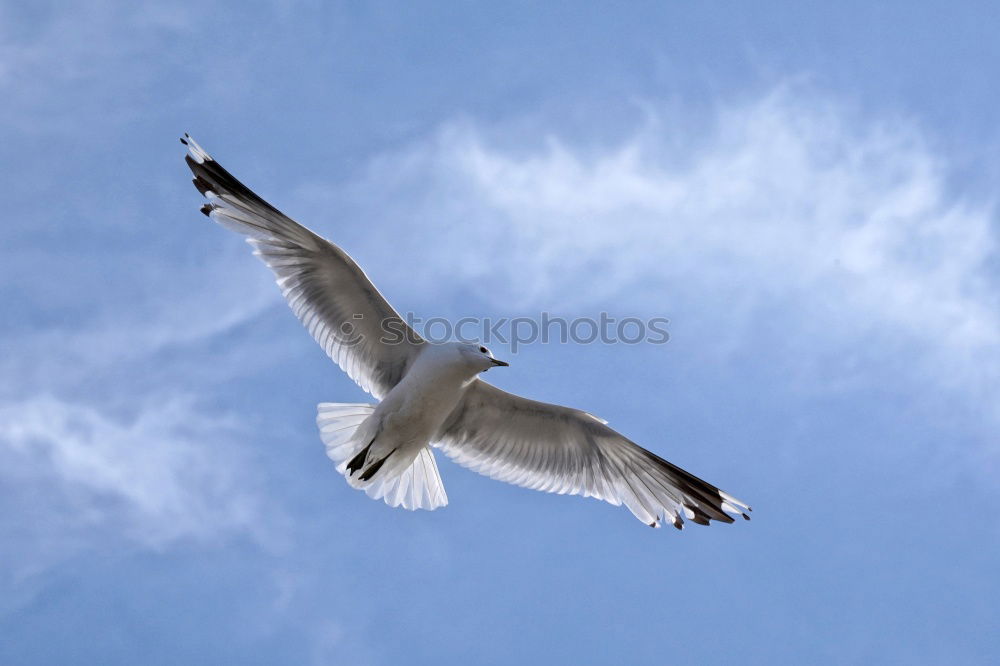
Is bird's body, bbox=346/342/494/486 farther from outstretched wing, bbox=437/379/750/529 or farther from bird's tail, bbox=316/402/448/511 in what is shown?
outstretched wing, bbox=437/379/750/529

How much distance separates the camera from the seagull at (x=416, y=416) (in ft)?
35.0

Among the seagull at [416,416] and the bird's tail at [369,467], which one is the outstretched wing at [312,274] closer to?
the seagull at [416,416]

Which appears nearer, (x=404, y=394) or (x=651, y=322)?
(x=404, y=394)

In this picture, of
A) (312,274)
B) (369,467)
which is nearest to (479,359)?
(369,467)

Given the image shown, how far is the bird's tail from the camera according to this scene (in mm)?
10766

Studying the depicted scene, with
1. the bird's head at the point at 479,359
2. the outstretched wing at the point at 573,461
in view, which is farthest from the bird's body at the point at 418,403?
the outstretched wing at the point at 573,461

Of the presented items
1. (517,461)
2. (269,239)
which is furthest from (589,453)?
(269,239)

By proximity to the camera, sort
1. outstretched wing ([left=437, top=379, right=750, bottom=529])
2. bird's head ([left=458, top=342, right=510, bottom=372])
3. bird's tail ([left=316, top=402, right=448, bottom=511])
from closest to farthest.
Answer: bird's head ([left=458, top=342, right=510, bottom=372]), bird's tail ([left=316, top=402, right=448, bottom=511]), outstretched wing ([left=437, top=379, right=750, bottom=529])

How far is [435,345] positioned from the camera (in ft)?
35.6

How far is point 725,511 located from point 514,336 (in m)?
2.15

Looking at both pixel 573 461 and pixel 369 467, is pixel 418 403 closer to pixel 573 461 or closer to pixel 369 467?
pixel 369 467

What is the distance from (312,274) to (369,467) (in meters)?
1.55

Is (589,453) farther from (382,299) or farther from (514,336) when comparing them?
(382,299)

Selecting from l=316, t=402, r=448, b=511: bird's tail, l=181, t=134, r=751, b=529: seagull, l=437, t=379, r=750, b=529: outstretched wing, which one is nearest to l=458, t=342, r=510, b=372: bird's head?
l=181, t=134, r=751, b=529: seagull
